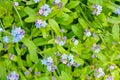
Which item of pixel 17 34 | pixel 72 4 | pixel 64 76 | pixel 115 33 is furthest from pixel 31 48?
pixel 115 33

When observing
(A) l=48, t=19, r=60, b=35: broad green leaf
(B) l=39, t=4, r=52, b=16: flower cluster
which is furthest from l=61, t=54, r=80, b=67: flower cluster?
(B) l=39, t=4, r=52, b=16: flower cluster

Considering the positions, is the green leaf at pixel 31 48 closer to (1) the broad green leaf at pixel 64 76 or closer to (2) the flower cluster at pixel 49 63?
(2) the flower cluster at pixel 49 63

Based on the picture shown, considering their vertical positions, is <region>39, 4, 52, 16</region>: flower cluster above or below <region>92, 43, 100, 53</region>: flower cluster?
above

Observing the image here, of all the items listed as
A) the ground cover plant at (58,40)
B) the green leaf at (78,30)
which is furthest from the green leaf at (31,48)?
the green leaf at (78,30)

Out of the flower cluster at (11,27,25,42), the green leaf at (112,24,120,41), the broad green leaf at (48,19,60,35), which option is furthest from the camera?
the green leaf at (112,24,120,41)

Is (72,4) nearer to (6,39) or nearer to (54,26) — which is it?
(54,26)

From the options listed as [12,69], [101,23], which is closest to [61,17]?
[101,23]

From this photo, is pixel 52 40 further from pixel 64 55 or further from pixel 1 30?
pixel 1 30

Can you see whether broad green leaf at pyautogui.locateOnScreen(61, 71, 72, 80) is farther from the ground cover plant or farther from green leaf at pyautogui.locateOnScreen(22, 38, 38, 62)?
green leaf at pyautogui.locateOnScreen(22, 38, 38, 62)
